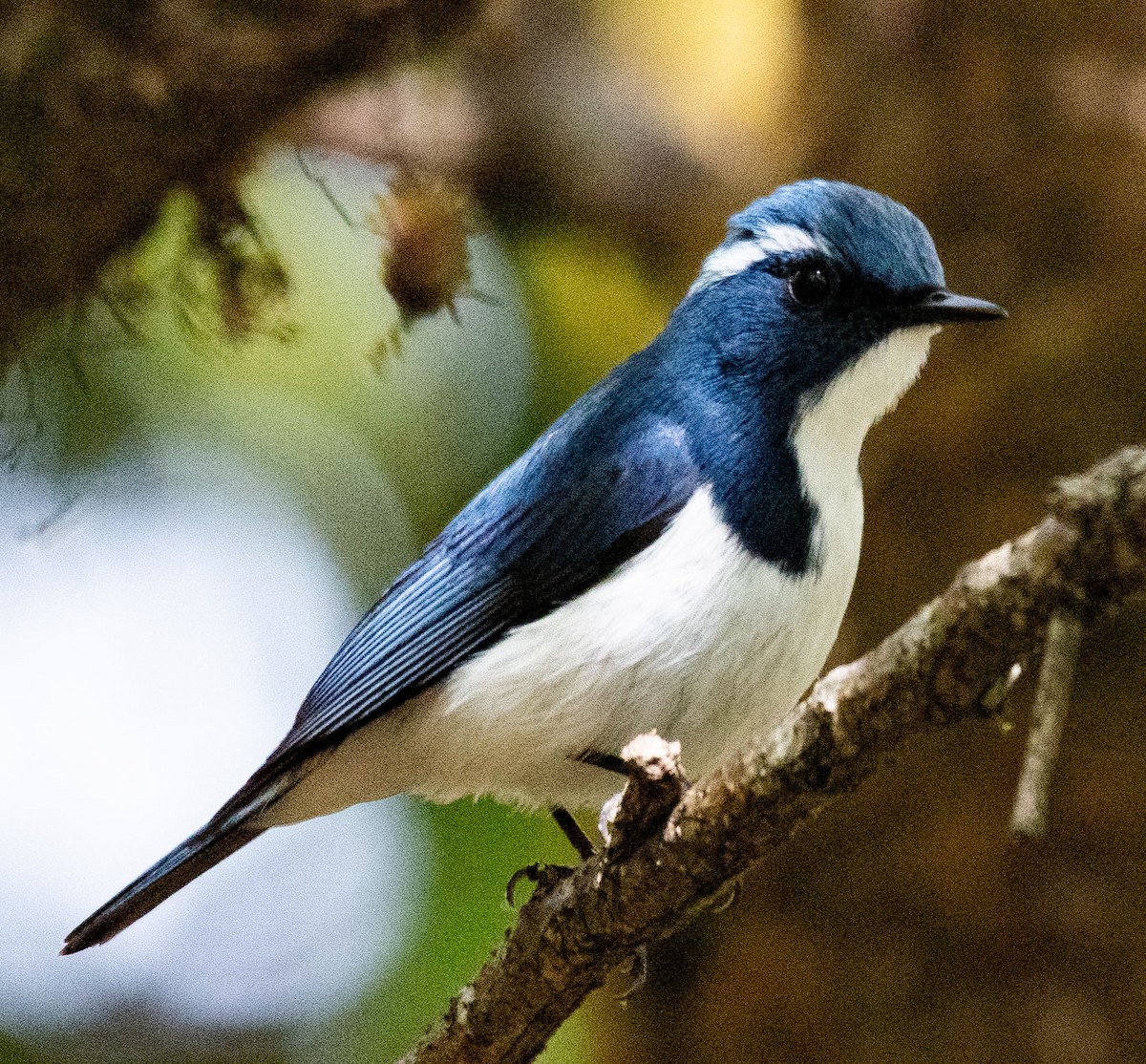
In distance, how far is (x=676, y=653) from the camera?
2.82 metres

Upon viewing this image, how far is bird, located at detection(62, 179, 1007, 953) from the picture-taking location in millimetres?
2865

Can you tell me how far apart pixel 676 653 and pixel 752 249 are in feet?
3.24

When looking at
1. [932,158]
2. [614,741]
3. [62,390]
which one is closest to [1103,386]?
[932,158]

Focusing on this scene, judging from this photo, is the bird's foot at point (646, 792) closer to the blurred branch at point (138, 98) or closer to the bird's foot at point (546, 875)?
the bird's foot at point (546, 875)

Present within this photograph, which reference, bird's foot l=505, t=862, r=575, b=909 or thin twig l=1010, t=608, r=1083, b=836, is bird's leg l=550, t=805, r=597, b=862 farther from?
thin twig l=1010, t=608, r=1083, b=836

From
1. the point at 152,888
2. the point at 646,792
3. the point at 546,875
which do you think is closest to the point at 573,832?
the point at 546,875

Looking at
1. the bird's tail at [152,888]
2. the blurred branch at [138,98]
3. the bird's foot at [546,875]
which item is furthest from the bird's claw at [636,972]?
the blurred branch at [138,98]

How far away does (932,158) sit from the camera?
411 cm

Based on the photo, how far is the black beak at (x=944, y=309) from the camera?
111 inches

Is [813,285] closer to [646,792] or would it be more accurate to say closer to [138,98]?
[646,792]

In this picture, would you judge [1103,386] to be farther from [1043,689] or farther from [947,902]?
[1043,689]

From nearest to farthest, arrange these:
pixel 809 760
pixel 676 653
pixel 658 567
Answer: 1. pixel 809 760
2. pixel 676 653
3. pixel 658 567

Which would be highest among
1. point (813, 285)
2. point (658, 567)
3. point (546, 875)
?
point (813, 285)

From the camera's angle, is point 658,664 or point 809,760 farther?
point 658,664
